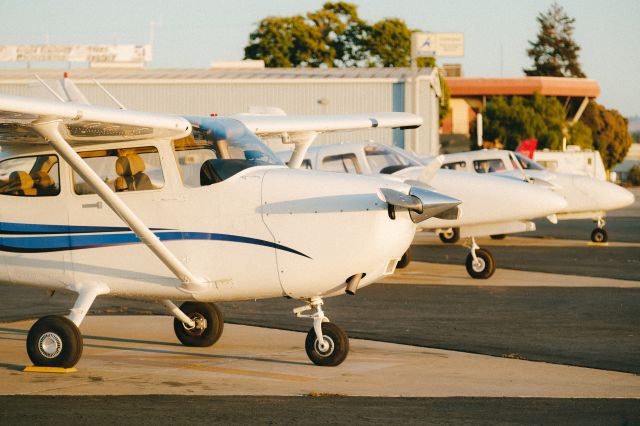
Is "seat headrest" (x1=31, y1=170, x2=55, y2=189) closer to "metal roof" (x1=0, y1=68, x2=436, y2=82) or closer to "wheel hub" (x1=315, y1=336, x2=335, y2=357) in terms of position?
"wheel hub" (x1=315, y1=336, x2=335, y2=357)

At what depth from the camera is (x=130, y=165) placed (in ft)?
32.6

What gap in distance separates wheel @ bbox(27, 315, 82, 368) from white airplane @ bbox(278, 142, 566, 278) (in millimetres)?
8052

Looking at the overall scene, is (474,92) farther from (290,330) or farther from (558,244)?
(290,330)

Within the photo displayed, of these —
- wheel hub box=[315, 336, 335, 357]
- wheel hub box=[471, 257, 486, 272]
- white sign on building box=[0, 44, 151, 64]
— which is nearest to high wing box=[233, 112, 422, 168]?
wheel hub box=[315, 336, 335, 357]

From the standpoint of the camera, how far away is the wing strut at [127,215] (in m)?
9.25

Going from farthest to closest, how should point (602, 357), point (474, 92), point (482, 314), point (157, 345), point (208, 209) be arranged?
point (474, 92) → point (482, 314) → point (157, 345) → point (602, 357) → point (208, 209)

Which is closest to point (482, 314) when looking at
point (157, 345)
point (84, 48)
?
point (157, 345)

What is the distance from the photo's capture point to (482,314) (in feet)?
44.0

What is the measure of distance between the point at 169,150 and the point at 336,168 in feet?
28.3

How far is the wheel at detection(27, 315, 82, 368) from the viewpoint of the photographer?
9531mm

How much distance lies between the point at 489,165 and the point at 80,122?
14.5 meters

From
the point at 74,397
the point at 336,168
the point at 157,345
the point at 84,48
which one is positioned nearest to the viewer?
the point at 74,397

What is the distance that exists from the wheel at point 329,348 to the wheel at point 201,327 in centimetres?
158

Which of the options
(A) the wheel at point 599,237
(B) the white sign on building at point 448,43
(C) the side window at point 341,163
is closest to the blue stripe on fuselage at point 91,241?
(C) the side window at point 341,163
